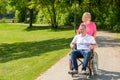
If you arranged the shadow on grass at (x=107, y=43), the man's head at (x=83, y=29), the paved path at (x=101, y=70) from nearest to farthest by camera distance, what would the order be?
the man's head at (x=83, y=29) → the paved path at (x=101, y=70) → the shadow on grass at (x=107, y=43)

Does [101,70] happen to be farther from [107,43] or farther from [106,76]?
[107,43]

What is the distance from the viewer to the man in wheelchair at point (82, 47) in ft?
33.1

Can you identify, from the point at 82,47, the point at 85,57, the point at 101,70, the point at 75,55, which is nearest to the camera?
the point at 85,57

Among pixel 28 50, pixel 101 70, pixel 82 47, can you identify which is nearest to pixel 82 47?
pixel 82 47

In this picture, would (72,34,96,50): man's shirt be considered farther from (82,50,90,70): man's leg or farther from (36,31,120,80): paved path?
(36,31,120,80): paved path

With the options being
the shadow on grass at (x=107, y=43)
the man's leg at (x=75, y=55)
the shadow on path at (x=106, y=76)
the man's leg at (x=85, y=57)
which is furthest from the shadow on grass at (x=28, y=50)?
the man's leg at (x=85, y=57)

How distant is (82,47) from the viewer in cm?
1040

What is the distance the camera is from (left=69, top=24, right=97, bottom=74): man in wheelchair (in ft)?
33.1

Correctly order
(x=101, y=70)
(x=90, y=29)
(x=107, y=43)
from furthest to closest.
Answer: (x=107, y=43)
(x=101, y=70)
(x=90, y=29)

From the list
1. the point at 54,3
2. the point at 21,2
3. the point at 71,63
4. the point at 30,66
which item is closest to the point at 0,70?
the point at 30,66

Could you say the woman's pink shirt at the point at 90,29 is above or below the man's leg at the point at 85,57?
above

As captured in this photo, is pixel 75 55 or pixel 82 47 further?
pixel 82 47

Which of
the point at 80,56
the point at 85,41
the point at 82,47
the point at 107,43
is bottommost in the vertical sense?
the point at 107,43

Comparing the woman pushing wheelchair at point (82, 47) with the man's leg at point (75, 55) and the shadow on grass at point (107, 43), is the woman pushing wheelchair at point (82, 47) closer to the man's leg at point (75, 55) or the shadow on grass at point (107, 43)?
the man's leg at point (75, 55)
